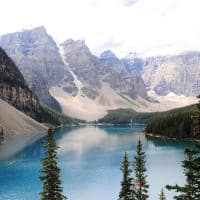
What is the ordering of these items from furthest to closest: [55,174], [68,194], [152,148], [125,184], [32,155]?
[152,148], [32,155], [68,194], [125,184], [55,174]

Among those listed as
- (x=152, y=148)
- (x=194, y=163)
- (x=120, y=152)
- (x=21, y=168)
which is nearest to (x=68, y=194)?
(x=21, y=168)

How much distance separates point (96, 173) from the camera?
4550 inches

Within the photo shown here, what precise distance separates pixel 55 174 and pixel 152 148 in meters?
156

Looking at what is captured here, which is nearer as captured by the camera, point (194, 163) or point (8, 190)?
point (194, 163)

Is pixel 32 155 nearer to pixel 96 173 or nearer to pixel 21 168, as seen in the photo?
pixel 21 168

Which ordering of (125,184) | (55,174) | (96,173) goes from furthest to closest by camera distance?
(96,173) < (125,184) < (55,174)

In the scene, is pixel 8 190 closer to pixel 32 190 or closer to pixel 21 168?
pixel 32 190

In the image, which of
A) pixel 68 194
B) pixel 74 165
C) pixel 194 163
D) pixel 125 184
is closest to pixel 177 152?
pixel 74 165

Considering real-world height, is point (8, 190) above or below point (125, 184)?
below

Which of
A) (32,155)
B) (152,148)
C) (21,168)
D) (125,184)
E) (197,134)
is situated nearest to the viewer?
(197,134)

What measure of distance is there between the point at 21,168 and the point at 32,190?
3487 centimetres

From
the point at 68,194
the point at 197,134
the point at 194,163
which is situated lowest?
the point at 68,194

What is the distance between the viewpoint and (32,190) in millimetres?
93375

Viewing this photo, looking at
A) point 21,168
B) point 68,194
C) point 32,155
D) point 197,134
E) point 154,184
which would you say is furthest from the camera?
point 32,155
